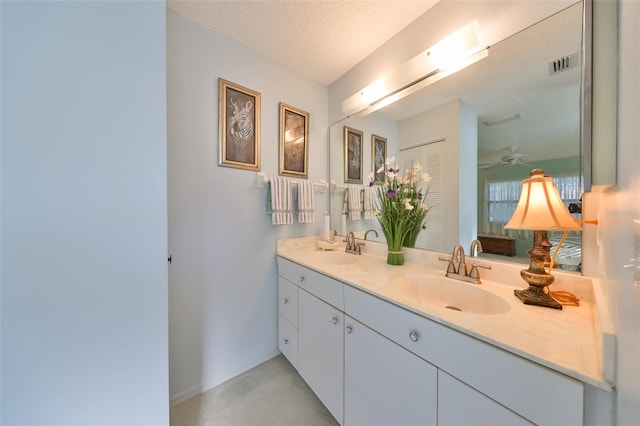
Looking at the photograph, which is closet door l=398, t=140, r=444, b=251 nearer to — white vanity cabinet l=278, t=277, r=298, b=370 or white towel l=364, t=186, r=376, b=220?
white towel l=364, t=186, r=376, b=220

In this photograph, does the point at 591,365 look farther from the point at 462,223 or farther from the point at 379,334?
the point at 462,223

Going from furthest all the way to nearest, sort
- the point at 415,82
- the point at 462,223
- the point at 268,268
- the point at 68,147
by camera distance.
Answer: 1. the point at 268,268
2. the point at 415,82
3. the point at 462,223
4. the point at 68,147

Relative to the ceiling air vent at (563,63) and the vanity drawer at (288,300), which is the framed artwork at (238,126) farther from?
the ceiling air vent at (563,63)

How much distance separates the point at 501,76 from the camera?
38.2 inches

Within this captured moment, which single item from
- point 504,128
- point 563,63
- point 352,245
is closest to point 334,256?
point 352,245

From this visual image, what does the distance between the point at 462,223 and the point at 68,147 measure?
5.37ft

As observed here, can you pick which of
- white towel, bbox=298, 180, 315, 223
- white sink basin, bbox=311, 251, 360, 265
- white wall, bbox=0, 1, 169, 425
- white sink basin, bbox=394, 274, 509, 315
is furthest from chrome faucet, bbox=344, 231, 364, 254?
white wall, bbox=0, 1, 169, 425

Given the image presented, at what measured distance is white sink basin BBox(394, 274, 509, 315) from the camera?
0.85 m

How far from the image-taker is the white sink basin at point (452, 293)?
0.85 meters

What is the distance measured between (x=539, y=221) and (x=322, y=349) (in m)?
1.12

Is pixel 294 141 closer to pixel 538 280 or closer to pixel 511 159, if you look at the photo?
pixel 511 159

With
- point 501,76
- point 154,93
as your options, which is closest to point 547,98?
point 501,76

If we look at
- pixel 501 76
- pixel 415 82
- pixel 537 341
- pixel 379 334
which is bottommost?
pixel 379 334

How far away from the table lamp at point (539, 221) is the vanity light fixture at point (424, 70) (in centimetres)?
73
